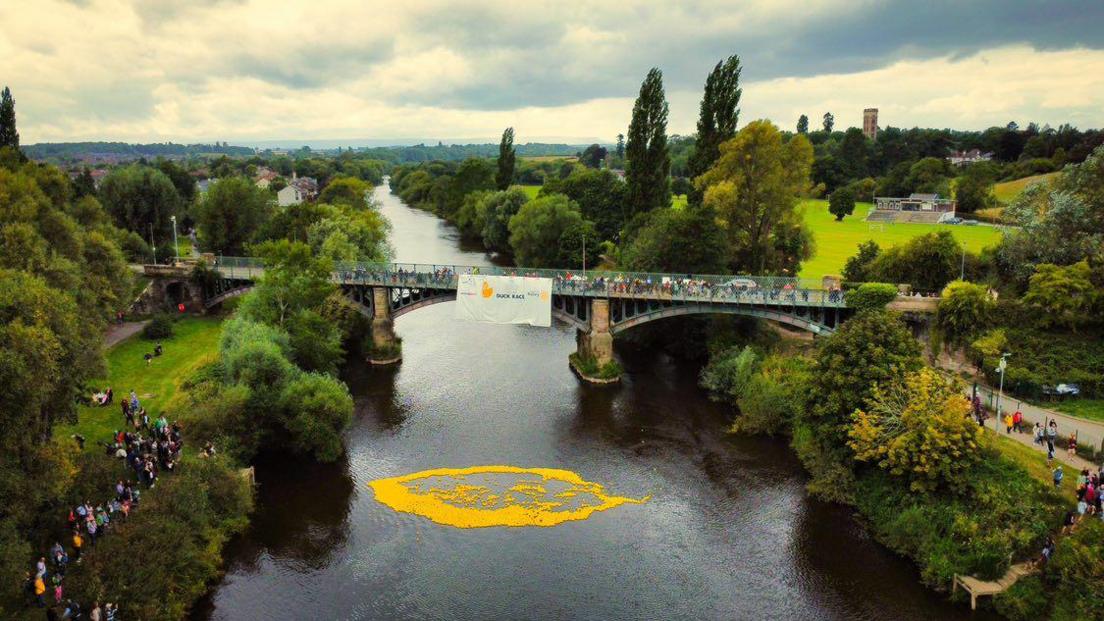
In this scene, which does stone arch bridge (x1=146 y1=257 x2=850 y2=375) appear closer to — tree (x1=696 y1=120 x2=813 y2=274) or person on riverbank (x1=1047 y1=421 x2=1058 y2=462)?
tree (x1=696 y1=120 x2=813 y2=274)

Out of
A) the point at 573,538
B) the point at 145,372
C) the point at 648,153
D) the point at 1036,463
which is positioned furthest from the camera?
the point at 648,153

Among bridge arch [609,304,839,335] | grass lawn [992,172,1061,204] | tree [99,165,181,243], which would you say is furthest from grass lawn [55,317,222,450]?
grass lawn [992,172,1061,204]

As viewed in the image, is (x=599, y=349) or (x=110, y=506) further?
(x=599, y=349)

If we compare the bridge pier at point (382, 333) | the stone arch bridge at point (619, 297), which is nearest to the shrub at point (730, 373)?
the stone arch bridge at point (619, 297)

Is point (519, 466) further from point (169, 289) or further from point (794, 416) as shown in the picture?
point (169, 289)

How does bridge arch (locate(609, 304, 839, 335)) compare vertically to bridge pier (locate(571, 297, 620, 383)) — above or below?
above

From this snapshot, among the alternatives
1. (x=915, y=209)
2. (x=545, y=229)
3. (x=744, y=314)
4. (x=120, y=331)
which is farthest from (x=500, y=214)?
(x=915, y=209)

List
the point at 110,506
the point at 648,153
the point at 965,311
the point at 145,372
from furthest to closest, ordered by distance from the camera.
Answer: the point at 648,153, the point at 145,372, the point at 965,311, the point at 110,506

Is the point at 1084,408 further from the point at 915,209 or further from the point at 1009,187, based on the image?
the point at 1009,187
